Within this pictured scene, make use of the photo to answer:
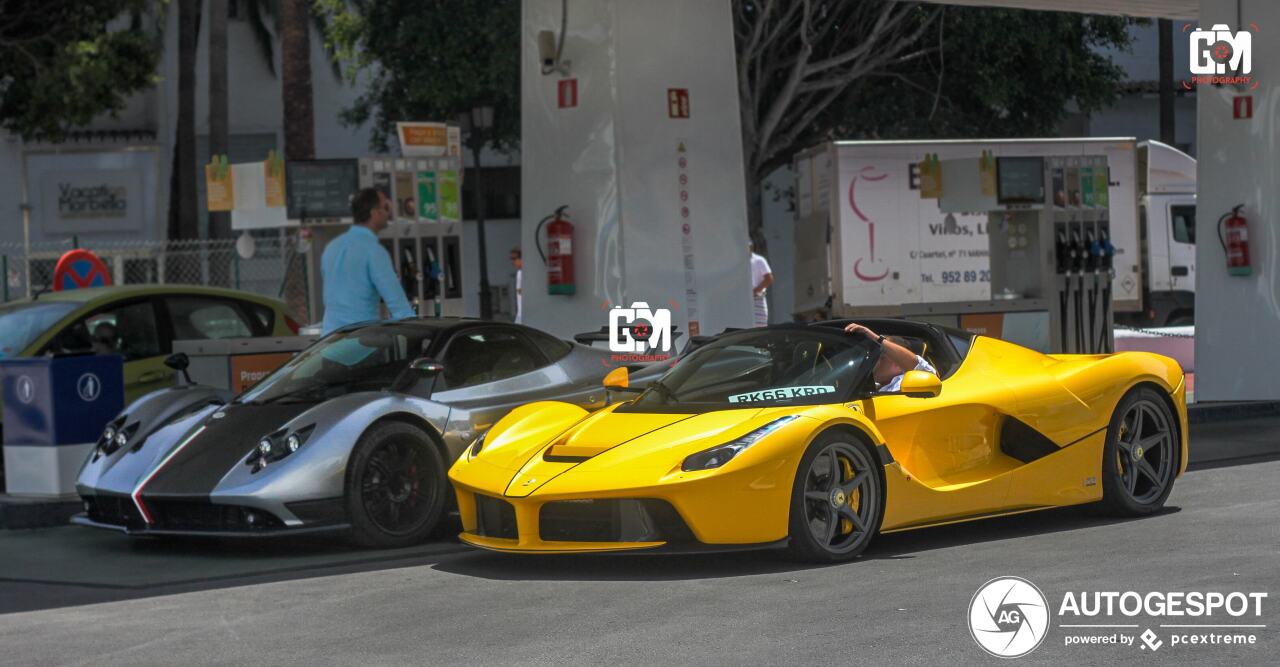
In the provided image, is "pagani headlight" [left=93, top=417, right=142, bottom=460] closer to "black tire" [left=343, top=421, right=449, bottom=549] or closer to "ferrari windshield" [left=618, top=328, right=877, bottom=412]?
"black tire" [left=343, top=421, right=449, bottom=549]

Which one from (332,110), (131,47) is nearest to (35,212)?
(332,110)

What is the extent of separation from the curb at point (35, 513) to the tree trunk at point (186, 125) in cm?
2299

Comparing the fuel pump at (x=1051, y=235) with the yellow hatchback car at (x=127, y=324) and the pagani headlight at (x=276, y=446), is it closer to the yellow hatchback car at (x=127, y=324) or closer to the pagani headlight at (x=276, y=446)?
the yellow hatchback car at (x=127, y=324)

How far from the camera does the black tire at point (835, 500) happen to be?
7.67 metres

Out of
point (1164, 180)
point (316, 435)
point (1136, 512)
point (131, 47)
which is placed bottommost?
point (1136, 512)

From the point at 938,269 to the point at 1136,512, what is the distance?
15.7m

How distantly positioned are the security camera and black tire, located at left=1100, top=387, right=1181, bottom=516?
21.0 ft

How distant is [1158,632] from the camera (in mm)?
6043

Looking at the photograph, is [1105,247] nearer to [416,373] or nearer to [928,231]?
[928,231]

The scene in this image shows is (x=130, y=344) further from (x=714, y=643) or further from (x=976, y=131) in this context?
(x=976, y=131)

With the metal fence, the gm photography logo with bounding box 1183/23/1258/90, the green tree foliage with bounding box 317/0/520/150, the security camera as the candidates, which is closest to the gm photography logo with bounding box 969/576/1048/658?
the security camera

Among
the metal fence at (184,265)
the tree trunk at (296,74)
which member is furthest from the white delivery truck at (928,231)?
the metal fence at (184,265)

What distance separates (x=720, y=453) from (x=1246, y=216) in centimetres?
1003

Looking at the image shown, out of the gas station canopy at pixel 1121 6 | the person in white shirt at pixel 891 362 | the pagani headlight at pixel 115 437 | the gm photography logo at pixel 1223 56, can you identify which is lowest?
the pagani headlight at pixel 115 437
